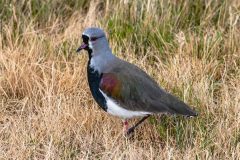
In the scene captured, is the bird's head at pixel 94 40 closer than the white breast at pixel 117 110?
No

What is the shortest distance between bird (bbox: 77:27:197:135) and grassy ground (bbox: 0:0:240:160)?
0.79 ft

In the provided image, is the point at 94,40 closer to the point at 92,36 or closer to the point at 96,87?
the point at 92,36

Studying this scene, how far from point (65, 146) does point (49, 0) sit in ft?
7.02

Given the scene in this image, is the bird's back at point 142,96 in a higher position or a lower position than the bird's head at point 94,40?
lower

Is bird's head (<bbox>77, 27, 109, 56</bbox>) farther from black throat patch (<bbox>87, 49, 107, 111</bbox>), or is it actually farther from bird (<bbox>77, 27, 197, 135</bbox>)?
black throat patch (<bbox>87, 49, 107, 111</bbox>)

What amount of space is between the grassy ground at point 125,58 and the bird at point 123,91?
24 cm

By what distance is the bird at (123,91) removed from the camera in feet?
14.7

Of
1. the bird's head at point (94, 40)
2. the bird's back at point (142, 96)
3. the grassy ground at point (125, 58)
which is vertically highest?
the bird's head at point (94, 40)

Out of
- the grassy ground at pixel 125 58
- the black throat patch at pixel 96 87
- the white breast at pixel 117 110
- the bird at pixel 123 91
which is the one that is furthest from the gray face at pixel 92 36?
the grassy ground at pixel 125 58

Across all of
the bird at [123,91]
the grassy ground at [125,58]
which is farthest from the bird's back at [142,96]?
the grassy ground at [125,58]

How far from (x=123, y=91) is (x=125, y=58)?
1096 millimetres

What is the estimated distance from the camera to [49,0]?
639cm

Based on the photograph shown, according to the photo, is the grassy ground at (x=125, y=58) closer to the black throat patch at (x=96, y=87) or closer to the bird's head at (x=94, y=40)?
the black throat patch at (x=96, y=87)

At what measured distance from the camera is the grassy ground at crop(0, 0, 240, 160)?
4.61 m
